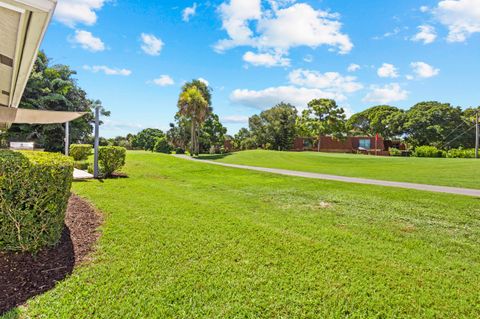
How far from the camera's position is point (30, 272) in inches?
108

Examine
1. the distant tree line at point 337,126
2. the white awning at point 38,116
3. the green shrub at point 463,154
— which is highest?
the distant tree line at point 337,126

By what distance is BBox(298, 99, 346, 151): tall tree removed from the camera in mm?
34188

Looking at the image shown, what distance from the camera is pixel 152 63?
14469mm

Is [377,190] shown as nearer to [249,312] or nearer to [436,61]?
[249,312]

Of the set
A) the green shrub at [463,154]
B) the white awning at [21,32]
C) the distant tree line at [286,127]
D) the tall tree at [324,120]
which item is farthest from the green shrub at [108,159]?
the green shrub at [463,154]

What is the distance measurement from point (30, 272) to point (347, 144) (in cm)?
3992

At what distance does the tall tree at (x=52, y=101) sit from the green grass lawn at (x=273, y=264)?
1791cm

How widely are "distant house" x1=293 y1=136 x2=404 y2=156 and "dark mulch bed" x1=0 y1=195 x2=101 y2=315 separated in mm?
36790

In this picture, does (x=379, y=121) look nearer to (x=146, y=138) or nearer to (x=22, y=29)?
(x=146, y=138)

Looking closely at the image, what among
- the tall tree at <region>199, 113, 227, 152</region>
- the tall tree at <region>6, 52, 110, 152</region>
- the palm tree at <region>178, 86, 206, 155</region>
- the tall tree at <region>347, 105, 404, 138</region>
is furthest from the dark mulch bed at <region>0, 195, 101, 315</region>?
the tall tree at <region>347, 105, 404, 138</region>

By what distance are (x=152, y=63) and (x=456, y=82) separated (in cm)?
2030

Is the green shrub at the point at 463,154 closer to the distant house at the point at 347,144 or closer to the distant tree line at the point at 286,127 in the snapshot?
the distant tree line at the point at 286,127

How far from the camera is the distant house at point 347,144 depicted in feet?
121

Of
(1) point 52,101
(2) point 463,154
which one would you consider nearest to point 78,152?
(1) point 52,101
